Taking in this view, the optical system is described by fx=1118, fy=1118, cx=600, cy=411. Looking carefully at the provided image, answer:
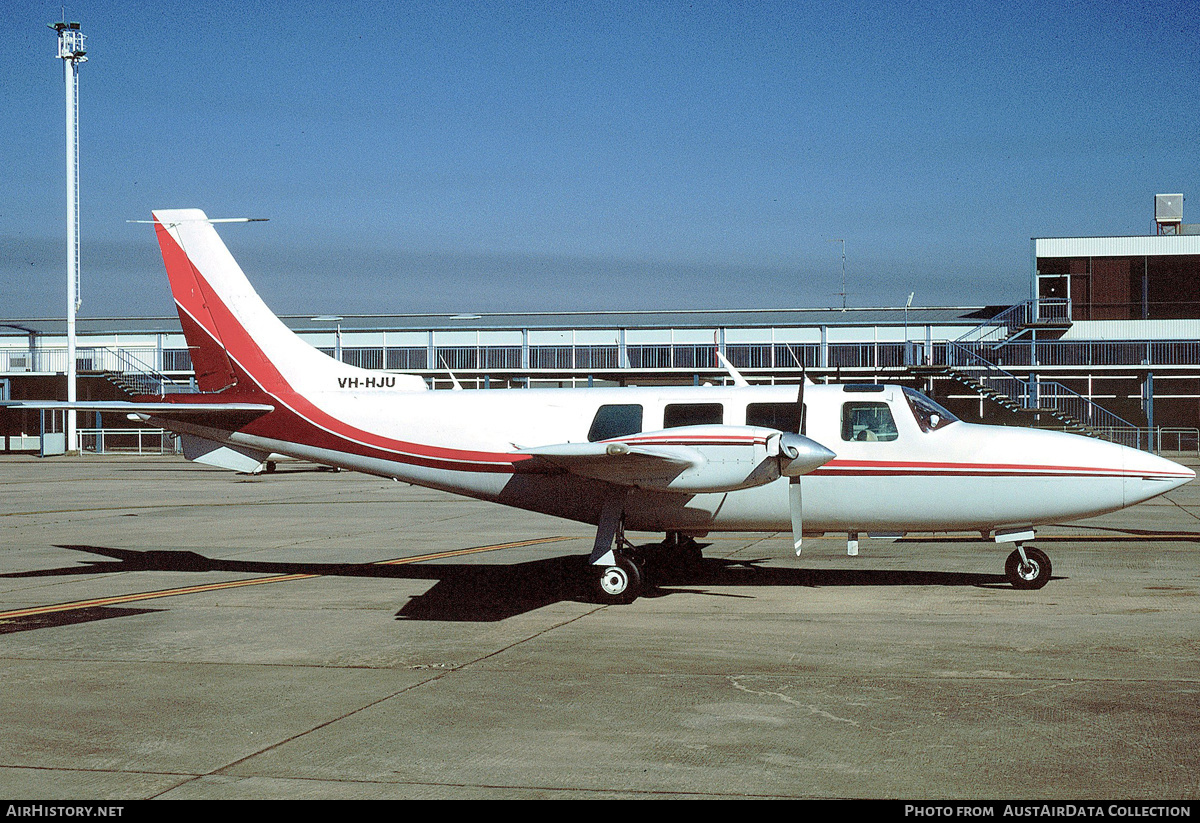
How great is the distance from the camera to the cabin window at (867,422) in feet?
45.3

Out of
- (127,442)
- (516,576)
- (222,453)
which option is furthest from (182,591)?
(127,442)

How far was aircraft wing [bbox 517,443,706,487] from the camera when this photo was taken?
12.2 meters

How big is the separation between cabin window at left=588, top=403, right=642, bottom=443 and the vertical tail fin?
3688 mm

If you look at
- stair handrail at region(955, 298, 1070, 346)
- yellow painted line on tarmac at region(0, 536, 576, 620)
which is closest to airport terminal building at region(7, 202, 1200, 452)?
stair handrail at region(955, 298, 1070, 346)

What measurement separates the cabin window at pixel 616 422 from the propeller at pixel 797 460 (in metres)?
2.15

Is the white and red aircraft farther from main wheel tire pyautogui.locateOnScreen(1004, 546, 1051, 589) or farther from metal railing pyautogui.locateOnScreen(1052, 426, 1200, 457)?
metal railing pyautogui.locateOnScreen(1052, 426, 1200, 457)

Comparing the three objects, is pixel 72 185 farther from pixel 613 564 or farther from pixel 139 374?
pixel 613 564

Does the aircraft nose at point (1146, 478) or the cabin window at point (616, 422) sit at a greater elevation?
the cabin window at point (616, 422)

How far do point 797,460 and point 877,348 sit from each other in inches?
1907

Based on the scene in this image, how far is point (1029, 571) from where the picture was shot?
13.8 metres

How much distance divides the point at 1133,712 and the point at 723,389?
23.0 feet

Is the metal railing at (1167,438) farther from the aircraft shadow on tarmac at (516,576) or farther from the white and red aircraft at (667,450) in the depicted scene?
the white and red aircraft at (667,450)

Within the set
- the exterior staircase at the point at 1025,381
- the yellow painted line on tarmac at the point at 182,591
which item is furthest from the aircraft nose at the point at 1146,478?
the exterior staircase at the point at 1025,381
